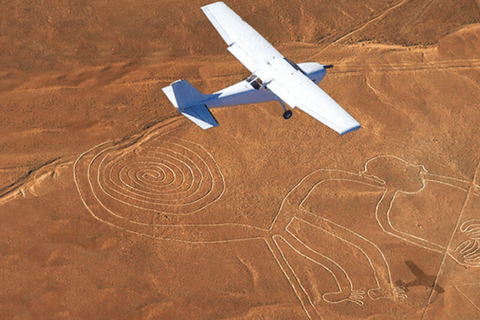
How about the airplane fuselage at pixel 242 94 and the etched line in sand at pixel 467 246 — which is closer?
the etched line in sand at pixel 467 246

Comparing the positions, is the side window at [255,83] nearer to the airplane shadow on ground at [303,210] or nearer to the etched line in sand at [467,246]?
the airplane shadow on ground at [303,210]

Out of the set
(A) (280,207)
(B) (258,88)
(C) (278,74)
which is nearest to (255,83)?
(B) (258,88)

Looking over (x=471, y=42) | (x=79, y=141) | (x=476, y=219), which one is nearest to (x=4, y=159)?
(x=79, y=141)

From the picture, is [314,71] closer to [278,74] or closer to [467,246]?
[278,74]

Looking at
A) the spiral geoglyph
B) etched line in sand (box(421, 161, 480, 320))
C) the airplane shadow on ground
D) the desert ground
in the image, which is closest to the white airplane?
the desert ground

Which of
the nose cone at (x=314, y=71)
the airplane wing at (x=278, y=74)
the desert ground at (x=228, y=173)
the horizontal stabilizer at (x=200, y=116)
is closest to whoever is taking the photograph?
the desert ground at (x=228, y=173)

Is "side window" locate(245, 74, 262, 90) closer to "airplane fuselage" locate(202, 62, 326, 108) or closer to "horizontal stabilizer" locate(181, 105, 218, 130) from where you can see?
"airplane fuselage" locate(202, 62, 326, 108)

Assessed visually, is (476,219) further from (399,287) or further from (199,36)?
(199,36)

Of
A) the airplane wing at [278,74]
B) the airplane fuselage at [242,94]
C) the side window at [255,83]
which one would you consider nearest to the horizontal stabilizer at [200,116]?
the airplane fuselage at [242,94]

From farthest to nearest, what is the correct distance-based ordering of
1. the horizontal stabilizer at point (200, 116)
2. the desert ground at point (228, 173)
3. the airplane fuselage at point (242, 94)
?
the airplane fuselage at point (242, 94) < the horizontal stabilizer at point (200, 116) < the desert ground at point (228, 173)
